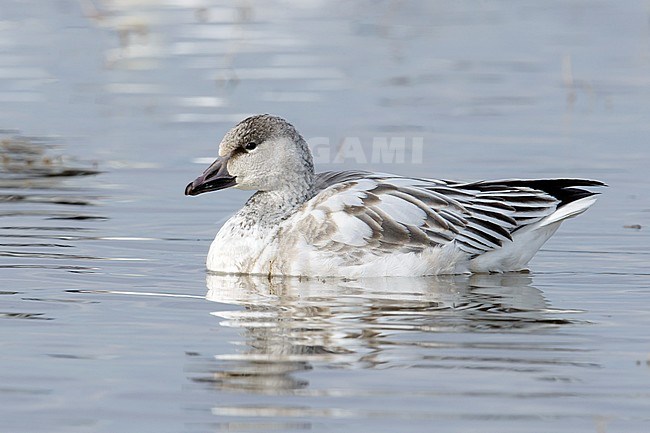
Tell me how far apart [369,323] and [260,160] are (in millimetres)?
2434

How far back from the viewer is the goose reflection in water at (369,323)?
823 centimetres

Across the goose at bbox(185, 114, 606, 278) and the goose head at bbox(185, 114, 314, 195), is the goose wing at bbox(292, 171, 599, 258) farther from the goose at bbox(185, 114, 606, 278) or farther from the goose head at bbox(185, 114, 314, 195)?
the goose head at bbox(185, 114, 314, 195)

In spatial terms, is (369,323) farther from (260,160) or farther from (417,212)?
(260,160)

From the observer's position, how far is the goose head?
11.4 meters

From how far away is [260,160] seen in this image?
11.4 meters

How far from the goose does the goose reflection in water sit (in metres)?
0.13

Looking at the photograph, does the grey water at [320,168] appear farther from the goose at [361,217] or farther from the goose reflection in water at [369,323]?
the goose at [361,217]

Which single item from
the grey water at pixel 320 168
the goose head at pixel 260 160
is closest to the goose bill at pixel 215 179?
the goose head at pixel 260 160

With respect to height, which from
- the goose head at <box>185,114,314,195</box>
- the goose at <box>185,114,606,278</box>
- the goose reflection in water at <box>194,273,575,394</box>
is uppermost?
the goose head at <box>185,114,314,195</box>

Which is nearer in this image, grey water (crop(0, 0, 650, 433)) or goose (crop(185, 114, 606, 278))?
grey water (crop(0, 0, 650, 433))

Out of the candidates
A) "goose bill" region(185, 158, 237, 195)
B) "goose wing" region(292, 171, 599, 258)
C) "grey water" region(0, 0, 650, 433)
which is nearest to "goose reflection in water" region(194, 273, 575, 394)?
"grey water" region(0, 0, 650, 433)

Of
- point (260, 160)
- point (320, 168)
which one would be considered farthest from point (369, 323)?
point (320, 168)

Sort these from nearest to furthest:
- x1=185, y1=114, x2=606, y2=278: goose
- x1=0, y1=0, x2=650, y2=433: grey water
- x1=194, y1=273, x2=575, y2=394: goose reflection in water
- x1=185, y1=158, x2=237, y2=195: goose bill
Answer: x1=0, y1=0, x2=650, y2=433: grey water
x1=194, y1=273, x2=575, y2=394: goose reflection in water
x1=185, y1=114, x2=606, y2=278: goose
x1=185, y1=158, x2=237, y2=195: goose bill

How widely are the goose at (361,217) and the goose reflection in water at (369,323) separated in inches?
5.2
